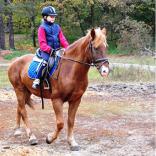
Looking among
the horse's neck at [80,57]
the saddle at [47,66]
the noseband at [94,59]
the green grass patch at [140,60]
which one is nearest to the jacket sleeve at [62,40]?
the saddle at [47,66]

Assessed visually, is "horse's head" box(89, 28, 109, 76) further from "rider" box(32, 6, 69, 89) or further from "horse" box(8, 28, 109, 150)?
"rider" box(32, 6, 69, 89)

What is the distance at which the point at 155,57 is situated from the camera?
21.5 m

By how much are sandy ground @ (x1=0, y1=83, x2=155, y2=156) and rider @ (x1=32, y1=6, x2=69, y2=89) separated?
3.53 ft

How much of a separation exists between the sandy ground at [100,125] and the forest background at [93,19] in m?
15.8

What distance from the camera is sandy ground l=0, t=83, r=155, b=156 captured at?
616 cm

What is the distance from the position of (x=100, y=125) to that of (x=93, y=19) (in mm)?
27736

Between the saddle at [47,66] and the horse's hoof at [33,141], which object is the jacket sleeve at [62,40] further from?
the horse's hoof at [33,141]

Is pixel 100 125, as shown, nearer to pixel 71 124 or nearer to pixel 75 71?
pixel 71 124

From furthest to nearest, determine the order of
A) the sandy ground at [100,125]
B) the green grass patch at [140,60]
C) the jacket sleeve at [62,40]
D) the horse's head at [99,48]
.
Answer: the green grass patch at [140,60]
the jacket sleeve at [62,40]
the sandy ground at [100,125]
the horse's head at [99,48]

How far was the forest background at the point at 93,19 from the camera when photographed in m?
28.9

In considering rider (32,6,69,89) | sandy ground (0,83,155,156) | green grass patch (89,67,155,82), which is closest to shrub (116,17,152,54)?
green grass patch (89,67,155,82)

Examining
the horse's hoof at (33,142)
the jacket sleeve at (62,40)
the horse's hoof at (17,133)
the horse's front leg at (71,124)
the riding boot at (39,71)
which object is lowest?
the horse's hoof at (17,133)

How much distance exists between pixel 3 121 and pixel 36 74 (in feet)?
7.58

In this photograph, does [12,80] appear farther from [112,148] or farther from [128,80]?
[128,80]
